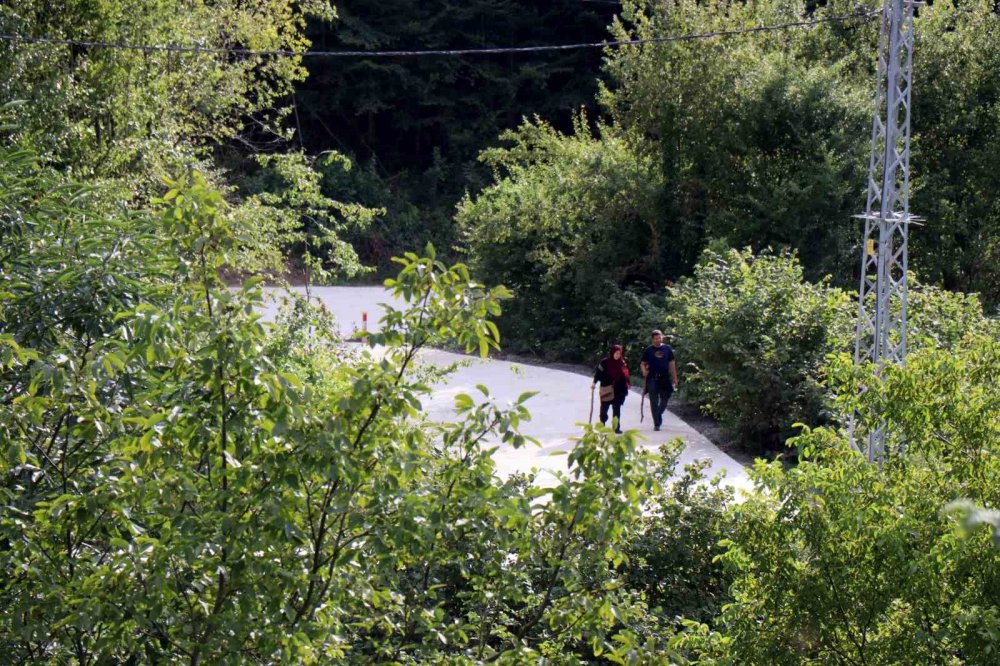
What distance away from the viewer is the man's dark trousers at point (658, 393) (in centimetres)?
1502

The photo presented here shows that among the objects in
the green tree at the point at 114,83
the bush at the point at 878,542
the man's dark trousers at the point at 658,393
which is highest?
the green tree at the point at 114,83

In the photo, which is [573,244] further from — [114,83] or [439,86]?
[439,86]

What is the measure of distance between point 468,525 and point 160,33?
13412mm

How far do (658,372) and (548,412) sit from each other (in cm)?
244

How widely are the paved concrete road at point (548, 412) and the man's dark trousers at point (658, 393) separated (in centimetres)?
28

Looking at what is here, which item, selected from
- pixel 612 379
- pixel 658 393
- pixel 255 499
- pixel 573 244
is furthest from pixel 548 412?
pixel 255 499

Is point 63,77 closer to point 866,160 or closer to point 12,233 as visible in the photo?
point 12,233

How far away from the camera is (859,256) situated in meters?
20.8

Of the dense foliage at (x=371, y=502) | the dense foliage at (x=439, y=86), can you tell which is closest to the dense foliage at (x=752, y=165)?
the dense foliage at (x=371, y=502)

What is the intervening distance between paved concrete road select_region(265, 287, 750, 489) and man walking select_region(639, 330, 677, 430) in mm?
523

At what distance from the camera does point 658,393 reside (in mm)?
15109

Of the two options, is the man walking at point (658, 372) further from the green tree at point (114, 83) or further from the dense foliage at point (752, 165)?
the green tree at point (114, 83)

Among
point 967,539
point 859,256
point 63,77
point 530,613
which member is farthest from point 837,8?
point 967,539

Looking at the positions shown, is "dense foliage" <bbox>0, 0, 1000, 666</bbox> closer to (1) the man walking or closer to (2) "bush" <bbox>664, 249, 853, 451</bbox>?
(1) the man walking
